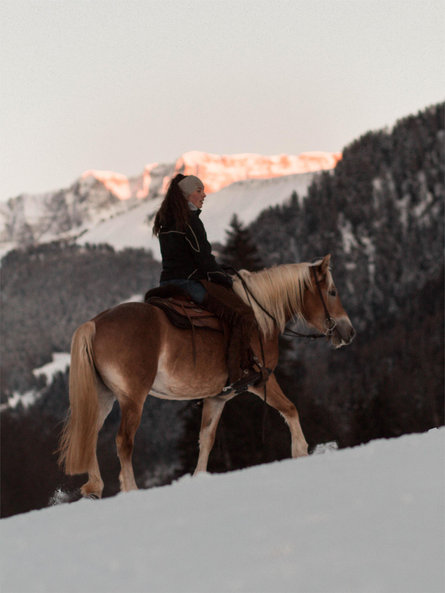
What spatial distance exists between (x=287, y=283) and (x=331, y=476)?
5608 mm

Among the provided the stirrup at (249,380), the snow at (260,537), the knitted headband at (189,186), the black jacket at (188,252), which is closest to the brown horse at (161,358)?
the stirrup at (249,380)

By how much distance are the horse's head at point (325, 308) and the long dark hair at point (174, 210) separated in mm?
2187

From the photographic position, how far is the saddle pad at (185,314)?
996 centimetres

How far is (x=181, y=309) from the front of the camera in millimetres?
10133

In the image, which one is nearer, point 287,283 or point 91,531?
point 91,531

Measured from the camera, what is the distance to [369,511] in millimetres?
4961

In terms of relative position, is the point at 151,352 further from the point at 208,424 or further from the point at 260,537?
the point at 260,537

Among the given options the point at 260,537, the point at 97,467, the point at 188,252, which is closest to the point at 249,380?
the point at 188,252

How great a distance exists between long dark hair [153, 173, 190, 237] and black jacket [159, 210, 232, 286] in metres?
0.07

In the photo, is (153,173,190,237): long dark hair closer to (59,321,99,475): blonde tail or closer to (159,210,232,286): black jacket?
(159,210,232,286): black jacket

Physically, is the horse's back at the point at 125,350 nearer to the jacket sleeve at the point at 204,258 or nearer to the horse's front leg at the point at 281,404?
the jacket sleeve at the point at 204,258

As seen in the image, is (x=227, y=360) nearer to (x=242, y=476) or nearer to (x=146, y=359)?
(x=146, y=359)

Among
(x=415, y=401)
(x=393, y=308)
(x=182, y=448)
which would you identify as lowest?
(x=393, y=308)

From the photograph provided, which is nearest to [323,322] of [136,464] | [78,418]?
[78,418]
